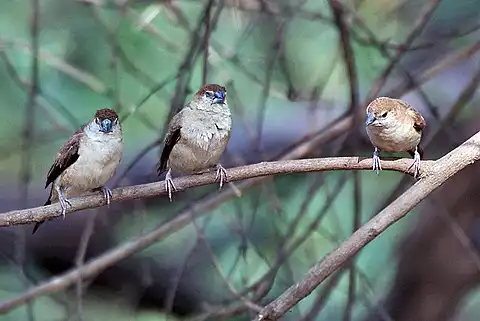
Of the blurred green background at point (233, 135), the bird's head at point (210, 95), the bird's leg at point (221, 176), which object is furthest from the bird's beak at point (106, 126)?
the blurred green background at point (233, 135)

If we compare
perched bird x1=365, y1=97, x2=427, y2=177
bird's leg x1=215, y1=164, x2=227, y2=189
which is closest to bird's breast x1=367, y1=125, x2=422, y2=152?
perched bird x1=365, y1=97, x2=427, y2=177

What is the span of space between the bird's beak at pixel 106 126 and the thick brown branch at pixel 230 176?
0.32 metres

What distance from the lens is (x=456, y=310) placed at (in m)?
3.16

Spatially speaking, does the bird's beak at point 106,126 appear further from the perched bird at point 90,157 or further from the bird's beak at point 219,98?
the bird's beak at point 219,98

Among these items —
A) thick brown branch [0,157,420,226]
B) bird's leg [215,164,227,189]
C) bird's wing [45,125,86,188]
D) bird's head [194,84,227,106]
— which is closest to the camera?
thick brown branch [0,157,420,226]

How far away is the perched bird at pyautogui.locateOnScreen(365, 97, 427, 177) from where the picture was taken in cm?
218

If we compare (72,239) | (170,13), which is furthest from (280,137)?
(72,239)

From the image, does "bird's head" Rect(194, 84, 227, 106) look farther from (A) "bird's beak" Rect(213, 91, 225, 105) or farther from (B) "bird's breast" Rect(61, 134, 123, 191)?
(B) "bird's breast" Rect(61, 134, 123, 191)

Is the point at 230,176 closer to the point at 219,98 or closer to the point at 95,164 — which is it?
the point at 219,98

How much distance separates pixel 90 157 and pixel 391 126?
2.94 feet

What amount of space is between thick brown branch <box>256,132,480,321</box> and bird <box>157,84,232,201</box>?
0.72 m

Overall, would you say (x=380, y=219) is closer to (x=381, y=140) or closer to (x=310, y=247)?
(x=381, y=140)

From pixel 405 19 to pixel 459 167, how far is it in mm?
1850

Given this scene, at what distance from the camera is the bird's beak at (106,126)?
2443mm
